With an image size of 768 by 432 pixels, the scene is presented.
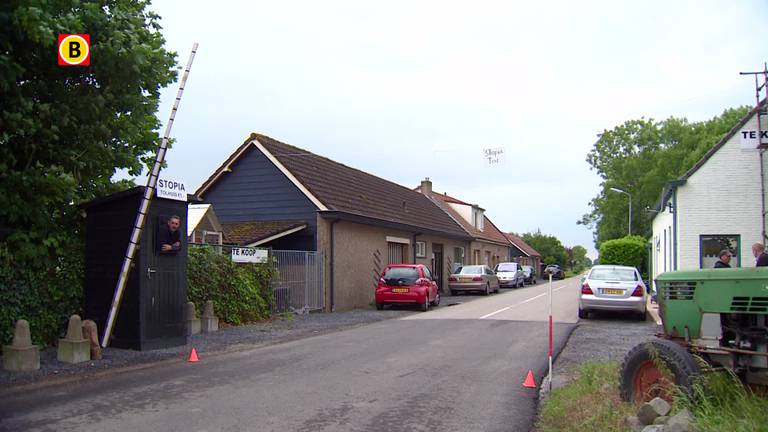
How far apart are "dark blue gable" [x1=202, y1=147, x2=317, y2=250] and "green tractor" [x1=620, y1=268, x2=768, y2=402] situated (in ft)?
47.7

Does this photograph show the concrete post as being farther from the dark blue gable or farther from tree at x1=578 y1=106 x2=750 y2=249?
tree at x1=578 y1=106 x2=750 y2=249

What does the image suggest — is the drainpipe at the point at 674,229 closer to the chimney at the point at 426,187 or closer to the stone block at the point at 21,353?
the stone block at the point at 21,353

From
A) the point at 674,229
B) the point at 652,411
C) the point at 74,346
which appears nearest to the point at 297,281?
the point at 74,346

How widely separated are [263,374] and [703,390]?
569 cm

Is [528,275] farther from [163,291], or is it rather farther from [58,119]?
[58,119]

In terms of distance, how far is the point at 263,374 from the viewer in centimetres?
896

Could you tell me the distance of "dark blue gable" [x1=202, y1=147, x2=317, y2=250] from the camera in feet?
67.5

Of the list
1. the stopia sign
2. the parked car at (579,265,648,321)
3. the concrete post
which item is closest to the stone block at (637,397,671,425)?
the stopia sign

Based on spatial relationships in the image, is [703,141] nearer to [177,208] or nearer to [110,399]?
[177,208]

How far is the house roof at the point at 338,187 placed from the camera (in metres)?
21.2

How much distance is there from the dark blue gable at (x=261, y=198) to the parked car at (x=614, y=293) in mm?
8467

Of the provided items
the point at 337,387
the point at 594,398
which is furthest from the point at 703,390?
the point at 337,387

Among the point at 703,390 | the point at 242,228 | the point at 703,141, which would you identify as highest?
the point at 703,141

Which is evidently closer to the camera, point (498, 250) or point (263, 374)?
point (263, 374)
